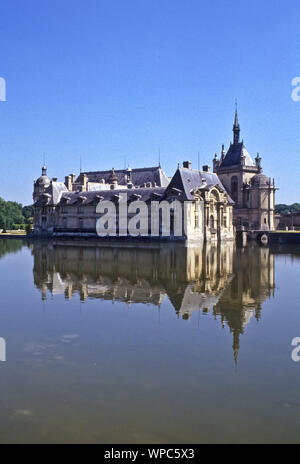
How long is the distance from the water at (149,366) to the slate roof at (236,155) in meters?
58.3

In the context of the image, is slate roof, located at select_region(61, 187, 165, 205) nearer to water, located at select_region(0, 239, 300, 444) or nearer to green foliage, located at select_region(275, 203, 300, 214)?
water, located at select_region(0, 239, 300, 444)

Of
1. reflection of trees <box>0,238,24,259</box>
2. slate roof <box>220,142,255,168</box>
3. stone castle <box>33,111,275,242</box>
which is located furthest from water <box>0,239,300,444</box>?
slate roof <box>220,142,255,168</box>

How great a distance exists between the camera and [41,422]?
21.8 feet

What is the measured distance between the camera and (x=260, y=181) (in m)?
68.8

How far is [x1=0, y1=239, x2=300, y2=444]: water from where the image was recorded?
6.50 meters

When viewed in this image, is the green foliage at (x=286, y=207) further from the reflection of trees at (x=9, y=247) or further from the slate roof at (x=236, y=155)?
the reflection of trees at (x=9, y=247)

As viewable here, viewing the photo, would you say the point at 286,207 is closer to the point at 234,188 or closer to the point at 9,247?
the point at 234,188

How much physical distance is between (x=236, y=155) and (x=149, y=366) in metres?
68.8

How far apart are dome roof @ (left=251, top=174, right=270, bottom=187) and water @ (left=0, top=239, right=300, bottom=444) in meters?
53.3

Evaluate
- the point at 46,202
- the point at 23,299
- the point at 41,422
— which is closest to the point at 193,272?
the point at 23,299

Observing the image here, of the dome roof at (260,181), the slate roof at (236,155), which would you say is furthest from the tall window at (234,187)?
the dome roof at (260,181)

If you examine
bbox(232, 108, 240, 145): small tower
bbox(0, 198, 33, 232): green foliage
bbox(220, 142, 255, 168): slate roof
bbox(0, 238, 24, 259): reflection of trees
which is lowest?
bbox(0, 238, 24, 259): reflection of trees

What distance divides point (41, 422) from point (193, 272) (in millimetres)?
17130
